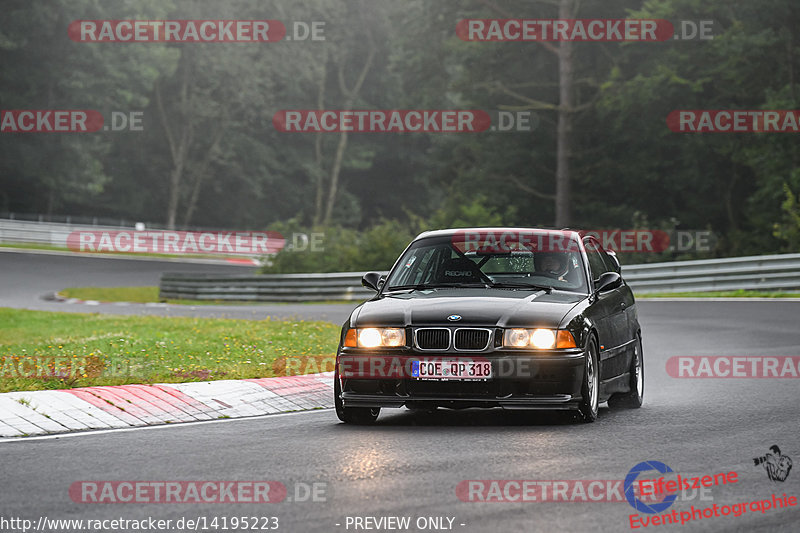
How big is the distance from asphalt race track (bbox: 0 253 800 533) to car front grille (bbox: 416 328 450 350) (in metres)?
0.66

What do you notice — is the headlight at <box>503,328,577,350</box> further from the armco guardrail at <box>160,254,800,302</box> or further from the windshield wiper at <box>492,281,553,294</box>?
the armco guardrail at <box>160,254,800,302</box>

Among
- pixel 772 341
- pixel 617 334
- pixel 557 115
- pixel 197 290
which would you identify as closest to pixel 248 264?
pixel 557 115

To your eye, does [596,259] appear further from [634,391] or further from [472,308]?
[472,308]

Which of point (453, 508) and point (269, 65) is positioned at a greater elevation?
point (269, 65)

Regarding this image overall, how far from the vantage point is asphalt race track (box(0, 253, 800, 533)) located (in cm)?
650

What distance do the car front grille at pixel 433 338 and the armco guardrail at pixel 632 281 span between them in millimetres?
20280

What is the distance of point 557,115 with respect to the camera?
163 feet

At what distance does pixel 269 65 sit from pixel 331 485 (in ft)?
252

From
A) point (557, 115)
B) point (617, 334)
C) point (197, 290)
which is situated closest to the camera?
point (617, 334)

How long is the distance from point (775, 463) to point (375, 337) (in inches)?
125

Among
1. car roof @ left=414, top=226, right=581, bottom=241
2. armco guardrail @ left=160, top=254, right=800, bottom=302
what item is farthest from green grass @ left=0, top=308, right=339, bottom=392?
armco guardrail @ left=160, top=254, right=800, bottom=302

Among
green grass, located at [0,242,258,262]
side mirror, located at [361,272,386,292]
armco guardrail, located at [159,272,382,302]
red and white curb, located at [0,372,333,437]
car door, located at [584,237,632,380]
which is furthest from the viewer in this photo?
green grass, located at [0,242,258,262]

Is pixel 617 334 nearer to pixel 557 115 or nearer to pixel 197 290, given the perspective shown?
pixel 197 290

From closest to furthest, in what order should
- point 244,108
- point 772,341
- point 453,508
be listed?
point 453,508 → point 772,341 → point 244,108
